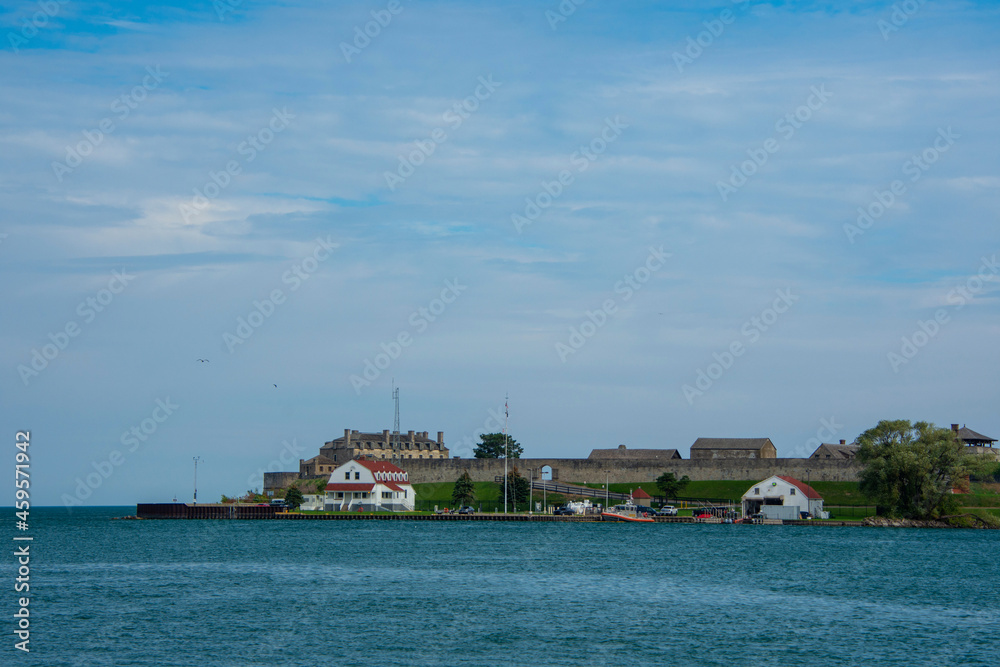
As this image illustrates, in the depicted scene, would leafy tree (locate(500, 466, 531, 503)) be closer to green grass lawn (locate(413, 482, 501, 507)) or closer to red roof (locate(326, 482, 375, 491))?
green grass lawn (locate(413, 482, 501, 507))

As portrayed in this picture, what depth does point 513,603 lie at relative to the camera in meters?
37.3

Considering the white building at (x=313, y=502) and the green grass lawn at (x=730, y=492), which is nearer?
the green grass lawn at (x=730, y=492)

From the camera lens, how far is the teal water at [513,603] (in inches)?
1121

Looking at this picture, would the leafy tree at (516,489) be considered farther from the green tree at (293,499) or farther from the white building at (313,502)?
the green tree at (293,499)

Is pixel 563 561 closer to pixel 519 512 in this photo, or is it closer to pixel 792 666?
pixel 792 666

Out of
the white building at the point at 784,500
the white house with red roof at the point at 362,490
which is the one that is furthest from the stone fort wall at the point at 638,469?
the white house with red roof at the point at 362,490

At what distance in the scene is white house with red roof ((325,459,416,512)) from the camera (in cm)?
9562

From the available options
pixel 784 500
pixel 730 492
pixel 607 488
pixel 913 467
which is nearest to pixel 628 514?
pixel 607 488

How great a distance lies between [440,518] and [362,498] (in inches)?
341

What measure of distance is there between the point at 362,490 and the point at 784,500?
1462 inches

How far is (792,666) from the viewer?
26.8 m

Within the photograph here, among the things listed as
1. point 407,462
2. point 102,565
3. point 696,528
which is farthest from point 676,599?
point 407,462

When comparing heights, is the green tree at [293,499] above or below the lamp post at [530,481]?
below

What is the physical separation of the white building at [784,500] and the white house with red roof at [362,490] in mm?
31388
